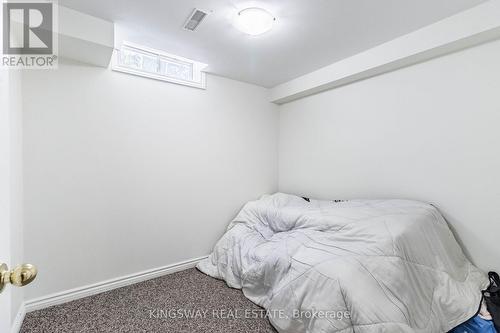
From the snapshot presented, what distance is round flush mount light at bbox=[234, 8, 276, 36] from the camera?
5.86 ft

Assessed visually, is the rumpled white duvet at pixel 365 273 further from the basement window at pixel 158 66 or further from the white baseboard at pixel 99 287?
the basement window at pixel 158 66

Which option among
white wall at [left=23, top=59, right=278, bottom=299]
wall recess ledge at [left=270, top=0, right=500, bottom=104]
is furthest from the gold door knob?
wall recess ledge at [left=270, top=0, right=500, bottom=104]

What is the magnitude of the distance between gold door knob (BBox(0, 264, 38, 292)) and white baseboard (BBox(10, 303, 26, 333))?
1.59m

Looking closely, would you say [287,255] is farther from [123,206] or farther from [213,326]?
[123,206]

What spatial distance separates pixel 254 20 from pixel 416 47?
4.84 feet

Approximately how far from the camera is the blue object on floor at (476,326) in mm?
1433

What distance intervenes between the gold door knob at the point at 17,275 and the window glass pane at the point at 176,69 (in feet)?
7.69

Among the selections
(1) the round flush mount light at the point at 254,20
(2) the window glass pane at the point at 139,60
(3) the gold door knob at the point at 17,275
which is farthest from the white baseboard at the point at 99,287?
(1) the round flush mount light at the point at 254,20

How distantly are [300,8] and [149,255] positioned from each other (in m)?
2.75

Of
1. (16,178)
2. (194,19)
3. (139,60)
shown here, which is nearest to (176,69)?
(139,60)

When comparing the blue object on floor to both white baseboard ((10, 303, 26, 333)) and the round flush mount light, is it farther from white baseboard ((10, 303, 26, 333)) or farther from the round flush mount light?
white baseboard ((10, 303, 26, 333))

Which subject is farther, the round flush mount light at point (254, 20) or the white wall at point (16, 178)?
the round flush mount light at point (254, 20)

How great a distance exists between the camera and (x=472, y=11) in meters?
1.75

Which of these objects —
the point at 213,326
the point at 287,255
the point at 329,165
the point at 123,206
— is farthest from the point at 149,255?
the point at 329,165
